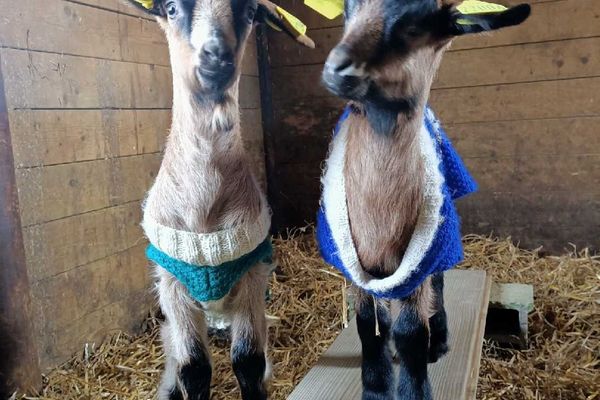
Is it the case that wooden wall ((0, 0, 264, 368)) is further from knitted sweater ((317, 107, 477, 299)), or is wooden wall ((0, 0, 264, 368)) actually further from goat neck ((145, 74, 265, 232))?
knitted sweater ((317, 107, 477, 299))

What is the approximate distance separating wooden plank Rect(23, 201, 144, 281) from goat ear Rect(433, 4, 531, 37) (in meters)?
1.34

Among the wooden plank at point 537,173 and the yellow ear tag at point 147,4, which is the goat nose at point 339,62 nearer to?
the yellow ear tag at point 147,4

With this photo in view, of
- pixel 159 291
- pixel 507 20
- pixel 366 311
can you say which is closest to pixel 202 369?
pixel 159 291

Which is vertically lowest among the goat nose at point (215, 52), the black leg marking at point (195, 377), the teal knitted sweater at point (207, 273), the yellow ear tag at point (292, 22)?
the black leg marking at point (195, 377)

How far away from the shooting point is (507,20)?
82 cm

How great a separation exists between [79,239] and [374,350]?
1.12 m

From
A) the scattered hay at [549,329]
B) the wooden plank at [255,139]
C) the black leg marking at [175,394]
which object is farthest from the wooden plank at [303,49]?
→ the black leg marking at [175,394]

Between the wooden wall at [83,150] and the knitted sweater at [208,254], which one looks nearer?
the knitted sweater at [208,254]

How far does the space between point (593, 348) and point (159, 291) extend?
171 centimetres

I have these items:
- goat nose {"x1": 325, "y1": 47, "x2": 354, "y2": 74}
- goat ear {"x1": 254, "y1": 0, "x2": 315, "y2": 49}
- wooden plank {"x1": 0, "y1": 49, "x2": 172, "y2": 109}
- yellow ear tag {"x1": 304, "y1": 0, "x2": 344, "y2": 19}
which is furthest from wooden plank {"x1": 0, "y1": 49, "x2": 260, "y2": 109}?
goat nose {"x1": 325, "y1": 47, "x2": 354, "y2": 74}

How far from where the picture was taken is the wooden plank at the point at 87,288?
5.64 feet

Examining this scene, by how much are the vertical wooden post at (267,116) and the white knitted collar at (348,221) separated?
1.88 meters

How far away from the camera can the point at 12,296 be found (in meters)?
1.60

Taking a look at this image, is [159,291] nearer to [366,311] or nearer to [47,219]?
[366,311]
